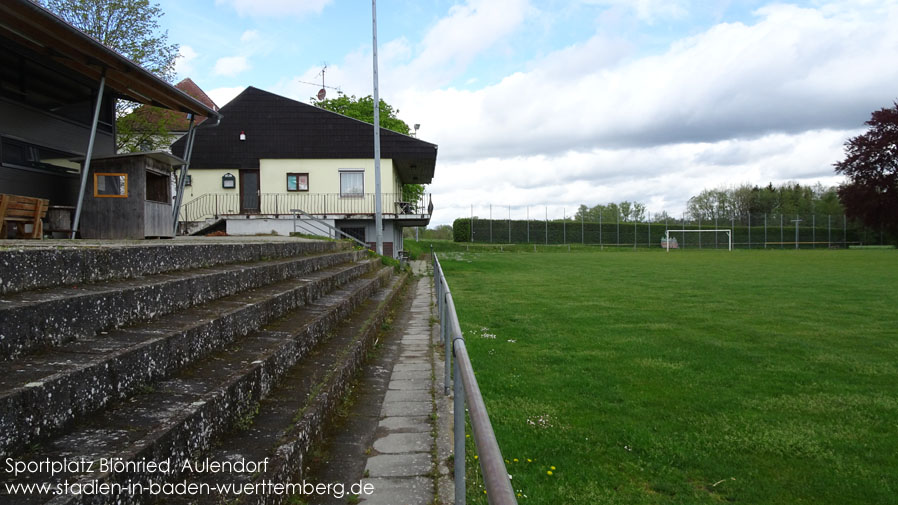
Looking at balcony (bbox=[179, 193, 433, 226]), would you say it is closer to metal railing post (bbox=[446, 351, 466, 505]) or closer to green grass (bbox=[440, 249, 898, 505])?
green grass (bbox=[440, 249, 898, 505])

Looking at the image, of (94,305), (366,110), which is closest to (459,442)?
(94,305)

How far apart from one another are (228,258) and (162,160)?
17.6 ft

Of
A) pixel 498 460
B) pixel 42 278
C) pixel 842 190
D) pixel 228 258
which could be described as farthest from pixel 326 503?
pixel 842 190

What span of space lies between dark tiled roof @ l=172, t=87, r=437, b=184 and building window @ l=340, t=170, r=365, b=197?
702 mm

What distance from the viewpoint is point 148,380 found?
253cm

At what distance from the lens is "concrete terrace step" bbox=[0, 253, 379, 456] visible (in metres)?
1.82

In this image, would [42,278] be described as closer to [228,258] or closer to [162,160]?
[228,258]

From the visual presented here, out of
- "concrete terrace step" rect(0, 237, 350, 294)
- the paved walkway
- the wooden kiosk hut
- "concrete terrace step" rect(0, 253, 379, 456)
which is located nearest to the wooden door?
the wooden kiosk hut

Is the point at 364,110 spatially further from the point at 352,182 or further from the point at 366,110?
the point at 352,182

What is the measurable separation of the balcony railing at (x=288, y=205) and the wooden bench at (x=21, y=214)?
618 inches

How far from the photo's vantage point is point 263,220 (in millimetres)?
21859

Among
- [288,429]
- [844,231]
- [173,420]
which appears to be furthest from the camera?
[844,231]

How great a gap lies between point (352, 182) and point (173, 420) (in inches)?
853

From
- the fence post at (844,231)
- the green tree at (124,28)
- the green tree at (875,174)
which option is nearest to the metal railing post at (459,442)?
the green tree at (124,28)
